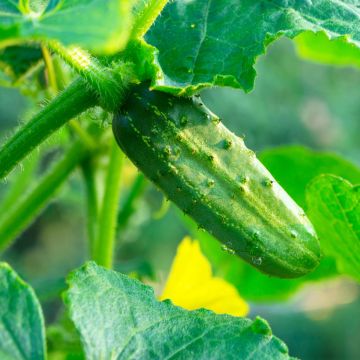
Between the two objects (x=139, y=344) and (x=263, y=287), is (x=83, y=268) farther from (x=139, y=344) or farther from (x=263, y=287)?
(x=263, y=287)

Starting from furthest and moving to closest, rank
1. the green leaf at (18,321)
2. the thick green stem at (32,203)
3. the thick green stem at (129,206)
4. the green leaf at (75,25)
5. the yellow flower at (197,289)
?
the thick green stem at (129,206) → the yellow flower at (197,289) → the thick green stem at (32,203) → the green leaf at (18,321) → the green leaf at (75,25)

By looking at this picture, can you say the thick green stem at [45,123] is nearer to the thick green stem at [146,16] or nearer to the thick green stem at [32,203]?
the thick green stem at [146,16]

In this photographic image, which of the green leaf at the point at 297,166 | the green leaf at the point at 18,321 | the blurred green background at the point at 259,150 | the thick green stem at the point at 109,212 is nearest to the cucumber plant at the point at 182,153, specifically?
the green leaf at the point at 18,321

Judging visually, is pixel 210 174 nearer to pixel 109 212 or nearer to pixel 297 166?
pixel 109 212

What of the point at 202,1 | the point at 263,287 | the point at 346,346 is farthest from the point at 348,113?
the point at 202,1

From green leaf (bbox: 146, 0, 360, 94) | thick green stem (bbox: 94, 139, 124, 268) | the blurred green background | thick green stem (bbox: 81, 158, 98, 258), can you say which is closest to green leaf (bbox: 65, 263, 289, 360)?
green leaf (bbox: 146, 0, 360, 94)
